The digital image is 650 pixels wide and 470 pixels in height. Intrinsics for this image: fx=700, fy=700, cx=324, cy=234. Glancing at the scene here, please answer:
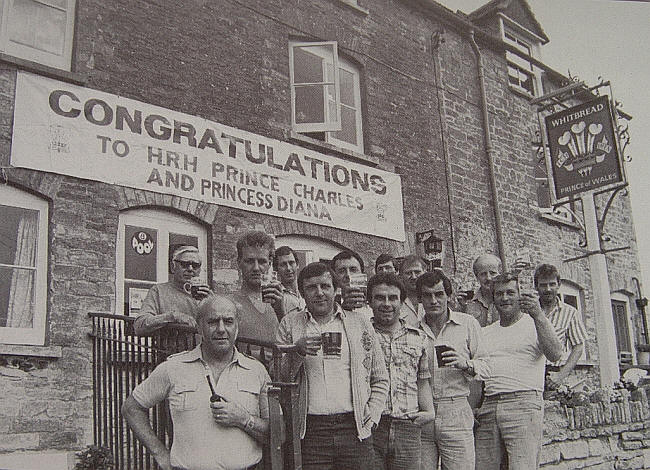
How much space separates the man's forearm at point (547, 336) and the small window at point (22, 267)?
→ 3515 millimetres

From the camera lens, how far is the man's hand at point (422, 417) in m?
3.39

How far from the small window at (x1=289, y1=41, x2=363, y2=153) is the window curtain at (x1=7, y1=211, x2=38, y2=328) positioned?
9.92ft

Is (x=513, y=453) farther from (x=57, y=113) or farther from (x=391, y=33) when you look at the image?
(x=391, y=33)

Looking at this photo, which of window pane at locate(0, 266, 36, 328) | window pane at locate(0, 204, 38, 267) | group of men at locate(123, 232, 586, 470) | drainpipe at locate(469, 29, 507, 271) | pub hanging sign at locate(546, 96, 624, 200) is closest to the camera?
group of men at locate(123, 232, 586, 470)

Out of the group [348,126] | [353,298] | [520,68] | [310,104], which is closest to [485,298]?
[353,298]

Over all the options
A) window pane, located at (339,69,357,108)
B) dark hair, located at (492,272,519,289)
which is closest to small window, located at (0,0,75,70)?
window pane, located at (339,69,357,108)

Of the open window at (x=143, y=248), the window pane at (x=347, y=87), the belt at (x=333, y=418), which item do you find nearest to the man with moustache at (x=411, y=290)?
the belt at (x=333, y=418)

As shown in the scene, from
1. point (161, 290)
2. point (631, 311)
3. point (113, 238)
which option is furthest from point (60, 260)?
point (631, 311)

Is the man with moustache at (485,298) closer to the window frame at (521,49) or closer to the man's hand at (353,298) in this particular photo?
the man's hand at (353,298)

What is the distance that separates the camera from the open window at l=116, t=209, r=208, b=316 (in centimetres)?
571

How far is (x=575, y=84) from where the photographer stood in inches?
368

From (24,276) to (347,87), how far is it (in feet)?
14.7

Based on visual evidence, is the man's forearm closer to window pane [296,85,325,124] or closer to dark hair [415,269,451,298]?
dark hair [415,269,451,298]

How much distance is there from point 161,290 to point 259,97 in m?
3.61
